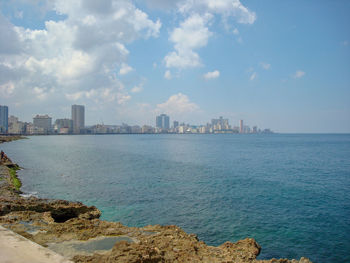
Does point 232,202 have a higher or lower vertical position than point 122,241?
lower

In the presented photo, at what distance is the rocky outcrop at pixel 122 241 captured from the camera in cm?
1130

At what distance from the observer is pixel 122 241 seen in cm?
1255

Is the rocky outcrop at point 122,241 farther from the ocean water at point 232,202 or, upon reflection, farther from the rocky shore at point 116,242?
→ the ocean water at point 232,202

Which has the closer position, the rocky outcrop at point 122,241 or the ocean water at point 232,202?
the rocky outcrop at point 122,241

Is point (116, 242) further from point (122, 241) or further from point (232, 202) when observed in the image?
point (232, 202)

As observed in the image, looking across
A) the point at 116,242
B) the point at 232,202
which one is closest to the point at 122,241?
the point at 116,242

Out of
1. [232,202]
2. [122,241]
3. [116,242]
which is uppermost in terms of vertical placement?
[122,241]

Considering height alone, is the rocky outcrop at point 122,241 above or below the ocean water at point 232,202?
above

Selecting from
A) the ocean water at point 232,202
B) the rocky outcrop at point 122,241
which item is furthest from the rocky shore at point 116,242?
the ocean water at point 232,202

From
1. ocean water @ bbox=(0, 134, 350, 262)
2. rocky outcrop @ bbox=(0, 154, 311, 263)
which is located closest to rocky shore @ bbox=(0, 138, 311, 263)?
rocky outcrop @ bbox=(0, 154, 311, 263)

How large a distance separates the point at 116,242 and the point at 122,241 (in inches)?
40.8

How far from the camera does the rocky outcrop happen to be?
11.3m

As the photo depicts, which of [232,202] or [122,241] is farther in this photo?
[232,202]

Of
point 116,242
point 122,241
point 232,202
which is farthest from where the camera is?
point 232,202
